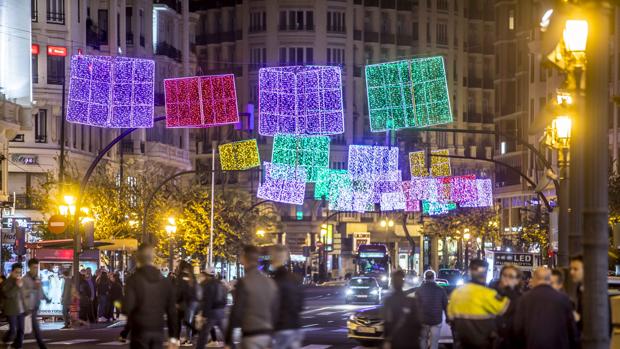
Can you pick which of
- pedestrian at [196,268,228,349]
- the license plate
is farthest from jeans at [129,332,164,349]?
the license plate

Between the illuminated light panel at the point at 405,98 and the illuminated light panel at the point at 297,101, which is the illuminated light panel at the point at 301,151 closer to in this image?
the illuminated light panel at the point at 297,101

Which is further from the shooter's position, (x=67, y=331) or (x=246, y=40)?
(x=246, y=40)

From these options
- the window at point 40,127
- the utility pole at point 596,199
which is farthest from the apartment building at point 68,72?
the utility pole at point 596,199

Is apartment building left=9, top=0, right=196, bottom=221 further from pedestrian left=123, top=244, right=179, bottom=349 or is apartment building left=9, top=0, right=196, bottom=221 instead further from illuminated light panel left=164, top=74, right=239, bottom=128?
pedestrian left=123, top=244, right=179, bottom=349

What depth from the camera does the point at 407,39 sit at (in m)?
121

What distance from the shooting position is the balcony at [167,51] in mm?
83225

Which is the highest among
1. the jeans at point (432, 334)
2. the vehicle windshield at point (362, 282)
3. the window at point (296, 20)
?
the window at point (296, 20)

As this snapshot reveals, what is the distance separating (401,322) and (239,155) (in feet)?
179

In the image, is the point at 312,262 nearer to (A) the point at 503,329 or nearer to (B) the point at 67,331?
(B) the point at 67,331

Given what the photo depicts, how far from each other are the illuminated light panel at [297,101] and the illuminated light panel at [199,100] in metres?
2.64

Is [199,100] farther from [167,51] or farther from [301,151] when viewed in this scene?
[167,51]

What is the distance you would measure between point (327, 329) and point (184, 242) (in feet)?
140

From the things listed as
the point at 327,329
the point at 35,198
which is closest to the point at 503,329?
the point at 327,329

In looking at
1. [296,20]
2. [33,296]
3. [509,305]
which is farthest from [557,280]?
[296,20]
